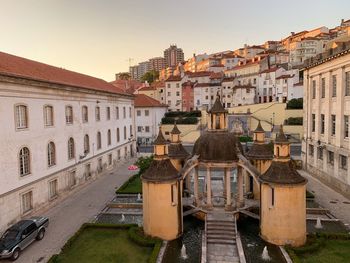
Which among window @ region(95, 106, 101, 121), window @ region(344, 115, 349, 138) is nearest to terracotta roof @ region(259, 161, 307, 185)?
window @ region(344, 115, 349, 138)

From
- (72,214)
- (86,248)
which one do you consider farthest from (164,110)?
(86,248)

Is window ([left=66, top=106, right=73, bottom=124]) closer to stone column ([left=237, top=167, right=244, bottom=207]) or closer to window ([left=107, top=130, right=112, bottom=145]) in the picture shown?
window ([left=107, top=130, right=112, bottom=145])

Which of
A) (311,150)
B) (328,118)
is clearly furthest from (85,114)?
(311,150)

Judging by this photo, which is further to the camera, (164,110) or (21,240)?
(164,110)

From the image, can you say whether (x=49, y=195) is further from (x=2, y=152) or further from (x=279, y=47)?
(x=279, y=47)

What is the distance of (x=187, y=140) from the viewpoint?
62.7 m

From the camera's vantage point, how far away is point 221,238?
18.6 m

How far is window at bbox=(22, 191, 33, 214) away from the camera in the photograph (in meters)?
22.4

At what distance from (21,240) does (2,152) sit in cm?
634

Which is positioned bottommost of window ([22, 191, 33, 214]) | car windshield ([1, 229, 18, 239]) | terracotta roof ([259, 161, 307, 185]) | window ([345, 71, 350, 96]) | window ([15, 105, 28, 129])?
car windshield ([1, 229, 18, 239])

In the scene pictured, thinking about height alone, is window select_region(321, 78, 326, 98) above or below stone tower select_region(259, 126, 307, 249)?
above

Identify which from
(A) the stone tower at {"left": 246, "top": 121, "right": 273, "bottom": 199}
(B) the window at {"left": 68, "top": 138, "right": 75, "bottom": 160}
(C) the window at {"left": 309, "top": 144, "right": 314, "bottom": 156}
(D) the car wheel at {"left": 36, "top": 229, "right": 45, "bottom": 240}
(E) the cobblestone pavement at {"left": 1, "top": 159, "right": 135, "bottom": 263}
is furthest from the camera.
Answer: (C) the window at {"left": 309, "top": 144, "right": 314, "bottom": 156}

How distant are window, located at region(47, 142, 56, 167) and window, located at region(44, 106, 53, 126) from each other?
1.96 m

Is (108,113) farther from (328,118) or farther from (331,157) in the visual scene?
(331,157)
